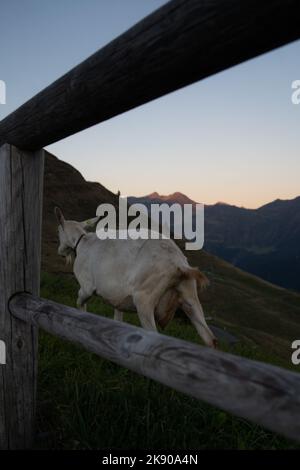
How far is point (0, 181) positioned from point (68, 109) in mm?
926

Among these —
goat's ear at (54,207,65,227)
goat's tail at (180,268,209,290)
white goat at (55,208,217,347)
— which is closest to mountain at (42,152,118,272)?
goat's ear at (54,207,65,227)

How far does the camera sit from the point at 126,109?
1.46 m

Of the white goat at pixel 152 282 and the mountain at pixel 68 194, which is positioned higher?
the mountain at pixel 68 194

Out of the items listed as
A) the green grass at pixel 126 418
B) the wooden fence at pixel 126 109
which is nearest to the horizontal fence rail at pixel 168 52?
the wooden fence at pixel 126 109

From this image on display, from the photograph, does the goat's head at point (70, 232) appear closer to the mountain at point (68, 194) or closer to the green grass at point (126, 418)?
the green grass at point (126, 418)

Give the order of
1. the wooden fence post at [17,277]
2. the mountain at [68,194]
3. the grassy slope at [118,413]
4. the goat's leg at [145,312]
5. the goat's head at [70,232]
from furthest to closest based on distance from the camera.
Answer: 1. the mountain at [68,194]
2. the goat's head at [70,232]
3. the goat's leg at [145,312]
4. the grassy slope at [118,413]
5. the wooden fence post at [17,277]

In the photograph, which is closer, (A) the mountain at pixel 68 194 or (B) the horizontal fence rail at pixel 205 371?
(B) the horizontal fence rail at pixel 205 371

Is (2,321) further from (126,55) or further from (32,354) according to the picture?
(126,55)

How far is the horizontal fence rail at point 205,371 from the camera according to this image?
95cm

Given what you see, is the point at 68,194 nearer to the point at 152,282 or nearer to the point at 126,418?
the point at 152,282

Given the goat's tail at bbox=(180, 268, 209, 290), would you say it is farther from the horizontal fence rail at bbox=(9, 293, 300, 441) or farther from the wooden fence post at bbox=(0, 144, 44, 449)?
the horizontal fence rail at bbox=(9, 293, 300, 441)

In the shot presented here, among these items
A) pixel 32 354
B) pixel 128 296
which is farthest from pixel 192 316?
pixel 32 354

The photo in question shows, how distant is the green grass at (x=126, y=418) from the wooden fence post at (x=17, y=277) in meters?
0.28

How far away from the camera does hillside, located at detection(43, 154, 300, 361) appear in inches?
865
